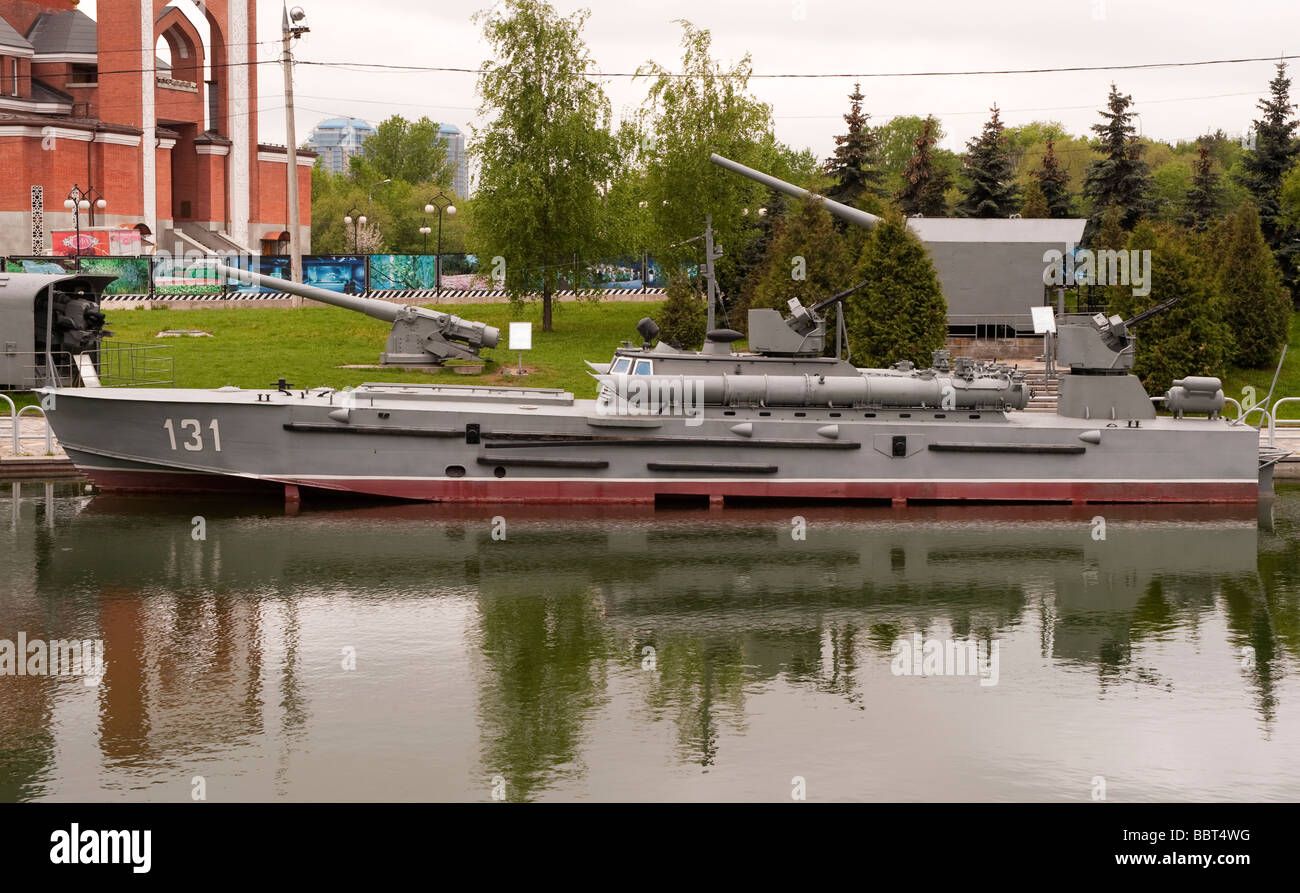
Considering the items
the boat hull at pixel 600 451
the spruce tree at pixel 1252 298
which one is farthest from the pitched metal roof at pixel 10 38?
the spruce tree at pixel 1252 298

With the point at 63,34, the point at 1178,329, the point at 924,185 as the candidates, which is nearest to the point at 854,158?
the point at 924,185

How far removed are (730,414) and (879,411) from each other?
8.88 ft

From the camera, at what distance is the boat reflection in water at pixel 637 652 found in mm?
11438

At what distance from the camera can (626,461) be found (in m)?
24.0

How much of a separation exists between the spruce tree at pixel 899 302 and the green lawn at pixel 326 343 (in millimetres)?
7257

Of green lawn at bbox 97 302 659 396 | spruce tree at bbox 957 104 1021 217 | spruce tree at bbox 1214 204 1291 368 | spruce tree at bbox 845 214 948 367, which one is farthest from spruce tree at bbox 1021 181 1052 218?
spruce tree at bbox 845 214 948 367

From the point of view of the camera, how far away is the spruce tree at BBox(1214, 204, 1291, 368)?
38.3 meters

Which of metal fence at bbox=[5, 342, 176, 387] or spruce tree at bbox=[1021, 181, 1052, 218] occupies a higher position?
spruce tree at bbox=[1021, 181, 1052, 218]

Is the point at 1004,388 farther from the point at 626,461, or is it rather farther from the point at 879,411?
the point at 626,461

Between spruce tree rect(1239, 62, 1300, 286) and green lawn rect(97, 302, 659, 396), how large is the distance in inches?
836

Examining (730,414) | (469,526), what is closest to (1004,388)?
(730,414)

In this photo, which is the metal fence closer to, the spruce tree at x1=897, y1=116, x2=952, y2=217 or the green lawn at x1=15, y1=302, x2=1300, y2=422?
A: the green lawn at x1=15, y1=302, x2=1300, y2=422

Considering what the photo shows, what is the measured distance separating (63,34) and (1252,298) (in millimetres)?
59341

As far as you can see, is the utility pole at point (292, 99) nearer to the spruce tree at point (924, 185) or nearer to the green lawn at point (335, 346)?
the green lawn at point (335, 346)
